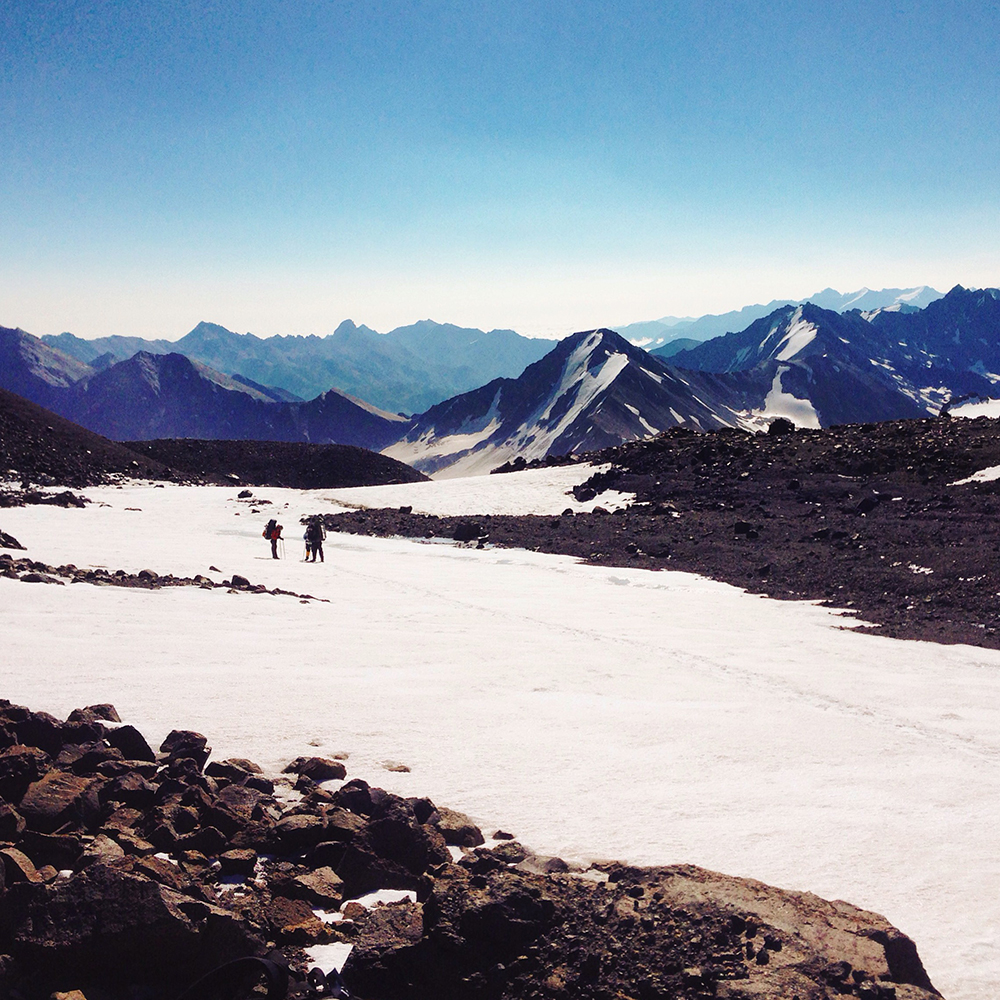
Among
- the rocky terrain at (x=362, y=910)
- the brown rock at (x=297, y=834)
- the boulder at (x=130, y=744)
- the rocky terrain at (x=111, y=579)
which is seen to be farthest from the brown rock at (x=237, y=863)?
the rocky terrain at (x=111, y=579)

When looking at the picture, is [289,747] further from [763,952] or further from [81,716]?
[763,952]

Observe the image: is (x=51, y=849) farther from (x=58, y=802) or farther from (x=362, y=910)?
(x=362, y=910)

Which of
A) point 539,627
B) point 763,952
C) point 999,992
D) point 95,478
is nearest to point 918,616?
point 539,627

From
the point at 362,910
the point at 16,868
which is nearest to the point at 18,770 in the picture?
the point at 16,868

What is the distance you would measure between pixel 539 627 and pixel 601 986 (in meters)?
11.5

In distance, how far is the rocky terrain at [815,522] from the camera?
1947cm

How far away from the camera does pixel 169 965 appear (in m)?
3.63

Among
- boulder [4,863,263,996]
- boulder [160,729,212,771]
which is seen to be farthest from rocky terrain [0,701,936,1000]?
boulder [160,729,212,771]

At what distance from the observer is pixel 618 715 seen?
9.11m

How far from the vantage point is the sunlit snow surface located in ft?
18.7

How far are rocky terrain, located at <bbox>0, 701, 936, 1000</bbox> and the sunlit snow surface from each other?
3.04 ft

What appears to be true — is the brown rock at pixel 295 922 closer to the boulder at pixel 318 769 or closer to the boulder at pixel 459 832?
the boulder at pixel 459 832

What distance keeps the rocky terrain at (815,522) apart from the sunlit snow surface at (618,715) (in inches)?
145

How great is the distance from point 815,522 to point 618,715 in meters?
23.2
